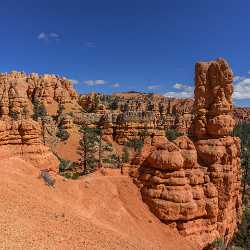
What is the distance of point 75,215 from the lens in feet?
61.3

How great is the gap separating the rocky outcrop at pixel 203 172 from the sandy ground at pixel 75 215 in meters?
1.29

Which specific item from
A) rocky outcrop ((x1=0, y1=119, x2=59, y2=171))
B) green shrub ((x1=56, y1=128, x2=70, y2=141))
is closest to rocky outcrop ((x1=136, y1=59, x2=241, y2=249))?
rocky outcrop ((x1=0, y1=119, x2=59, y2=171))

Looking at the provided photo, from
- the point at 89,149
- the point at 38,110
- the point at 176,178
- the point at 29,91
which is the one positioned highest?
the point at 29,91

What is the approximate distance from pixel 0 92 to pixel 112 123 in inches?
902

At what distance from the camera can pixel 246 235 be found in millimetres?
29562

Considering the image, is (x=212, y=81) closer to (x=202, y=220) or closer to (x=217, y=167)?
(x=217, y=167)

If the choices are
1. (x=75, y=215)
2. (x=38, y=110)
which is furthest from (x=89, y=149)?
(x=75, y=215)

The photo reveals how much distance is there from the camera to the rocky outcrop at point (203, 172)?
931 inches

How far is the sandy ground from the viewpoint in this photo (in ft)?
49.1

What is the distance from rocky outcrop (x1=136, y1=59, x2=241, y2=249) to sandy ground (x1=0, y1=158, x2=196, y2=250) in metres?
1.29

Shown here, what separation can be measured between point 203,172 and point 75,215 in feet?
36.5

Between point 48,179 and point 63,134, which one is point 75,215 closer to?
point 48,179

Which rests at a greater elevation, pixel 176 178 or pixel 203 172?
pixel 203 172

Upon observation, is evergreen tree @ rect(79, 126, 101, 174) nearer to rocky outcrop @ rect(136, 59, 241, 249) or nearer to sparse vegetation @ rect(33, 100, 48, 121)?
sparse vegetation @ rect(33, 100, 48, 121)
